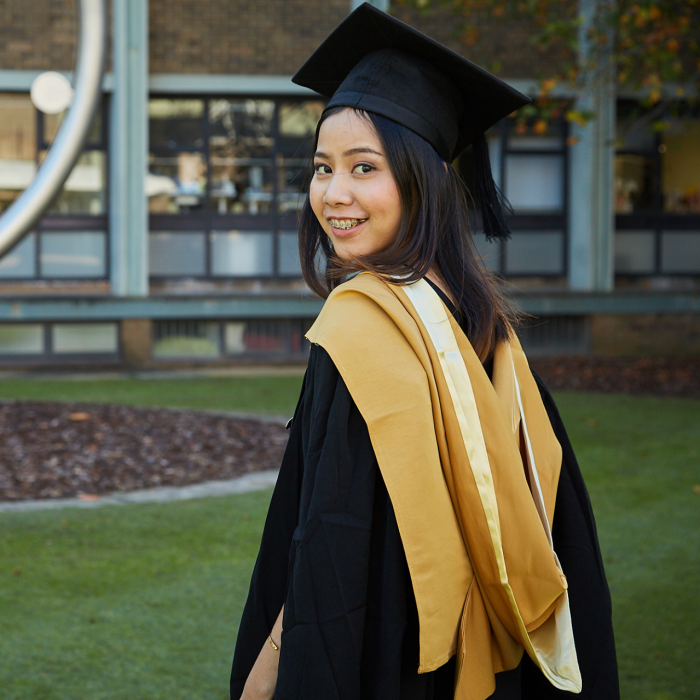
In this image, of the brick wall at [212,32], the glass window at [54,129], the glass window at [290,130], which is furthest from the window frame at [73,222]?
the glass window at [290,130]

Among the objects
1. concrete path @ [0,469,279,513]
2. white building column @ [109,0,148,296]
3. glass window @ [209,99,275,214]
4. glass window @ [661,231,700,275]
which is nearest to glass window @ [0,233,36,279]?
white building column @ [109,0,148,296]

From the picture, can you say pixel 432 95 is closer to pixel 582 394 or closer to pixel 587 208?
pixel 582 394

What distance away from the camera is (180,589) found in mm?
3934

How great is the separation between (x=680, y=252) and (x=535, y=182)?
9.12 feet

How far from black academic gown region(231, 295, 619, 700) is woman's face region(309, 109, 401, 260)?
0.86 feet

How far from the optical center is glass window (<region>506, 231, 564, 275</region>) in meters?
14.4

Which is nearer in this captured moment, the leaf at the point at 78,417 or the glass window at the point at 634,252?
the leaf at the point at 78,417

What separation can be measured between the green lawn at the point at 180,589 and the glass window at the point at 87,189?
892 cm

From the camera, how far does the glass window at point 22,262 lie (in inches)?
510

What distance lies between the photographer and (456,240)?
5.50 feet

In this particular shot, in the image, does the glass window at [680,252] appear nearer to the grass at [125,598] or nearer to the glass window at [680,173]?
the glass window at [680,173]

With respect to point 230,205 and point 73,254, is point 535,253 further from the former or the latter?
point 73,254

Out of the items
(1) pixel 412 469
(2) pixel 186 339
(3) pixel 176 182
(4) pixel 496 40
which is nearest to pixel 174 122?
(3) pixel 176 182

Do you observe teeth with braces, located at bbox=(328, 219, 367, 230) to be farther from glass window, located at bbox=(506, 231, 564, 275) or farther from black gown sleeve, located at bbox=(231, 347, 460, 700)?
glass window, located at bbox=(506, 231, 564, 275)
